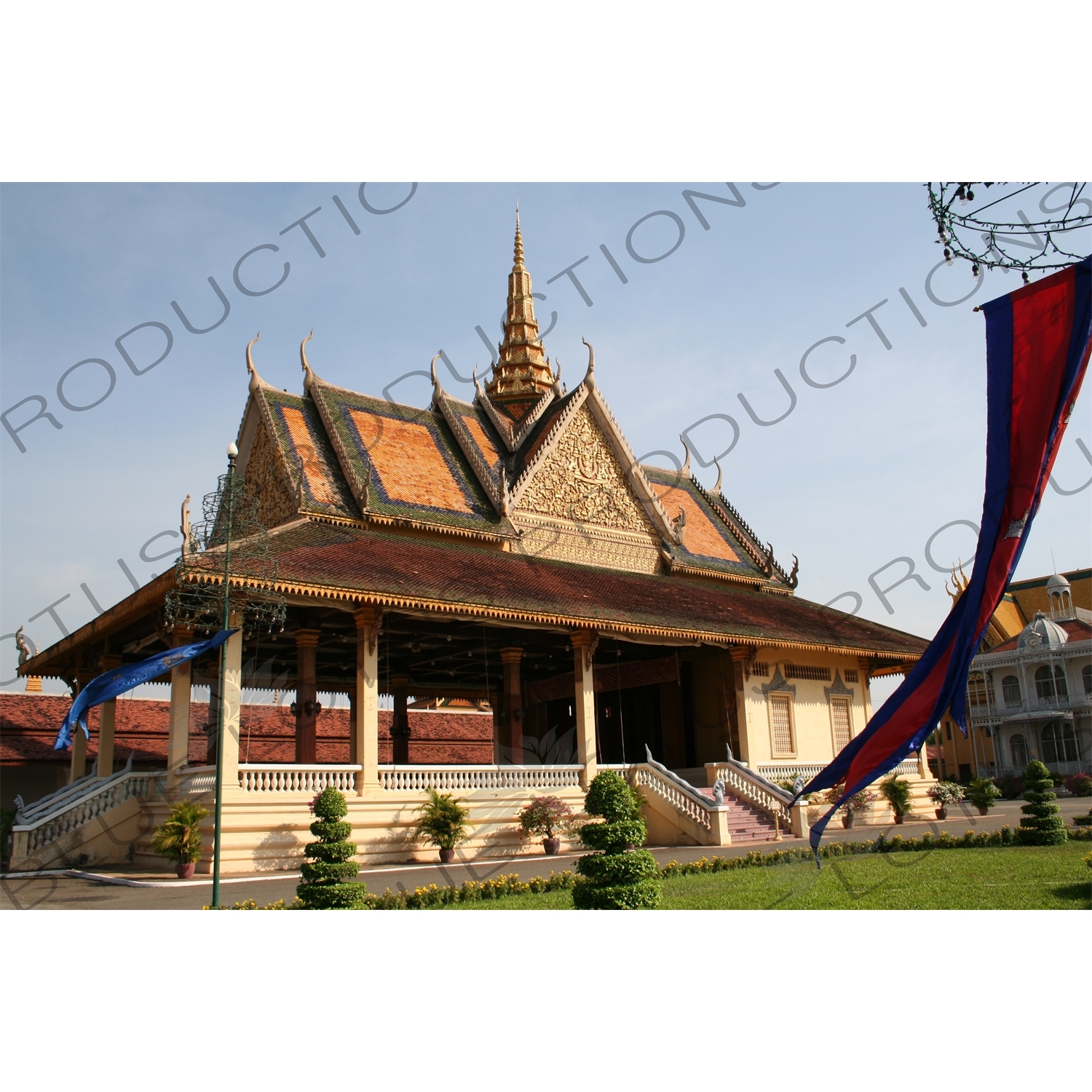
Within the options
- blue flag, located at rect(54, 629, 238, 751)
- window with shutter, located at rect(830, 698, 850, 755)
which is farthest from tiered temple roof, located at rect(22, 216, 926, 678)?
blue flag, located at rect(54, 629, 238, 751)

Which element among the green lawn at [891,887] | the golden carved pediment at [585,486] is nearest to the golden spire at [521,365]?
the golden carved pediment at [585,486]

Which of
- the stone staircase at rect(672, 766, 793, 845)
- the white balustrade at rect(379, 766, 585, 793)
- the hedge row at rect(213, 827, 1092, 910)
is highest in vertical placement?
the white balustrade at rect(379, 766, 585, 793)

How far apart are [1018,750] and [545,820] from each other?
117 feet

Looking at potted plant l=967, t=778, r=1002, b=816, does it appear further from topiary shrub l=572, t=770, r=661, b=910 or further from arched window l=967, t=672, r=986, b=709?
arched window l=967, t=672, r=986, b=709

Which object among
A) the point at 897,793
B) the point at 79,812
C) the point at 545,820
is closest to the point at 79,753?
the point at 79,812

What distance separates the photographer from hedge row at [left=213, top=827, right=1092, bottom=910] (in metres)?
10.1

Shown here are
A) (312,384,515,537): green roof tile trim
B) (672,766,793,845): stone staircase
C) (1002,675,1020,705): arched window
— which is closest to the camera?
(672,766,793,845): stone staircase

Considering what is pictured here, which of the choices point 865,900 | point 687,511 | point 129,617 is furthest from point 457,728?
point 865,900

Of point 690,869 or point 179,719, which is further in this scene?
point 179,719

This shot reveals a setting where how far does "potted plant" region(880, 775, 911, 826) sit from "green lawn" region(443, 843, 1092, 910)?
A: 21.7ft

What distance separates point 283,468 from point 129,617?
4.63 metres

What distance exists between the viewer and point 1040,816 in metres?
14.6

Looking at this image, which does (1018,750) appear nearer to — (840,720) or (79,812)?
(840,720)

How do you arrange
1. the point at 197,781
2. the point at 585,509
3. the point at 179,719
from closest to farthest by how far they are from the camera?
1. the point at 197,781
2. the point at 179,719
3. the point at 585,509
